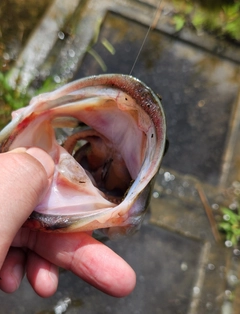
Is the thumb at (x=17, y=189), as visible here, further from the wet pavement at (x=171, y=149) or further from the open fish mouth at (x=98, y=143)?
the wet pavement at (x=171, y=149)

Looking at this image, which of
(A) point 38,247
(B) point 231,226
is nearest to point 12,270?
(A) point 38,247

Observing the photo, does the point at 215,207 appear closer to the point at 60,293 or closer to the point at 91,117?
the point at 60,293

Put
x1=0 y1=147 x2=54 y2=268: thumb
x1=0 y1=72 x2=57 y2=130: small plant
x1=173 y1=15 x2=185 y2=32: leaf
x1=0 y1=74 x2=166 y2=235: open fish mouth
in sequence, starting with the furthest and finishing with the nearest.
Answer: x1=173 y1=15 x2=185 y2=32: leaf, x1=0 y1=72 x2=57 y2=130: small plant, x1=0 y1=74 x2=166 y2=235: open fish mouth, x1=0 y1=147 x2=54 y2=268: thumb

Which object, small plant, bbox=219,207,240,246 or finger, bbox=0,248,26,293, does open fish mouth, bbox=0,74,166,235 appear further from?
small plant, bbox=219,207,240,246

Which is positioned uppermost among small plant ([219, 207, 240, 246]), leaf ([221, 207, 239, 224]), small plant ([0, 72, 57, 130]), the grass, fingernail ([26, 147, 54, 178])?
the grass

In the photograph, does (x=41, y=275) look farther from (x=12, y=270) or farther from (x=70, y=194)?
(x=70, y=194)

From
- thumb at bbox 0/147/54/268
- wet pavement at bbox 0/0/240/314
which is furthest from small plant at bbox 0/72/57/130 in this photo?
thumb at bbox 0/147/54/268

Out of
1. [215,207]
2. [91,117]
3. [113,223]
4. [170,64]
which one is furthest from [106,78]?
[170,64]

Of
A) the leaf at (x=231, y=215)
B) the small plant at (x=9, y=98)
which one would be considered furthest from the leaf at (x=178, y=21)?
the leaf at (x=231, y=215)

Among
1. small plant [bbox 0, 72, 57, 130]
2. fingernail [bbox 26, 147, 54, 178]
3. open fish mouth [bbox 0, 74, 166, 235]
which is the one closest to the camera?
open fish mouth [bbox 0, 74, 166, 235]
